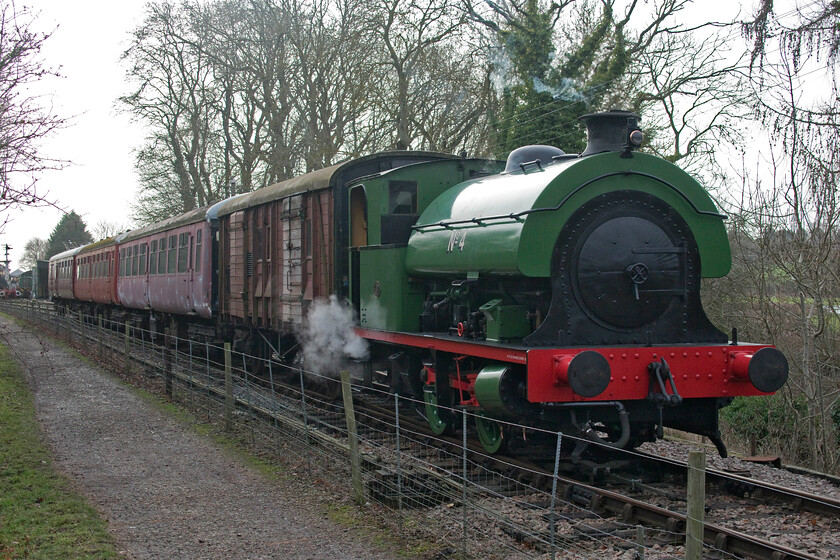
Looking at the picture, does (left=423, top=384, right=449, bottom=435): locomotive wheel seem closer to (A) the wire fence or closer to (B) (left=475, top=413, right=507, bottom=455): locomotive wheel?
(A) the wire fence

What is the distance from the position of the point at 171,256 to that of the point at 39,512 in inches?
517

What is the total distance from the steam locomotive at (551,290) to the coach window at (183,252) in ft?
26.7

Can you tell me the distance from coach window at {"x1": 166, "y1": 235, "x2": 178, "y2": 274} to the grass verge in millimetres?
9315

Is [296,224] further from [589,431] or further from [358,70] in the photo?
[358,70]

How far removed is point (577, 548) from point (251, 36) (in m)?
26.3

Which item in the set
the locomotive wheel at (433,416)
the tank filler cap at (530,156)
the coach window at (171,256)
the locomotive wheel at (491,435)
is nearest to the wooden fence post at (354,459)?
the locomotive wheel at (491,435)

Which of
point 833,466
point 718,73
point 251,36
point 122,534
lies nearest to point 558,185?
point 122,534

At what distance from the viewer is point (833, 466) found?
1037cm

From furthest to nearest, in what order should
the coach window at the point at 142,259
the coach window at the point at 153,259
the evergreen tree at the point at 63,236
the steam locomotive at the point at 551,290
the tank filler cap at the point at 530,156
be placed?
the evergreen tree at the point at 63,236 < the coach window at the point at 142,259 < the coach window at the point at 153,259 < the tank filler cap at the point at 530,156 < the steam locomotive at the point at 551,290

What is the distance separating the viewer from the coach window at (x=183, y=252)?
687 inches

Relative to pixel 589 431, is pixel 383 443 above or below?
below

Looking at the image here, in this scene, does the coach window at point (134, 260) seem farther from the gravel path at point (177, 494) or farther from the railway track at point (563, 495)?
the railway track at point (563, 495)

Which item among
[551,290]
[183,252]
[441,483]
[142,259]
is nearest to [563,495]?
[441,483]


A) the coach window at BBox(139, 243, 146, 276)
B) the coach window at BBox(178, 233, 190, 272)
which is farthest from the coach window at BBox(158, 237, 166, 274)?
the coach window at BBox(139, 243, 146, 276)
